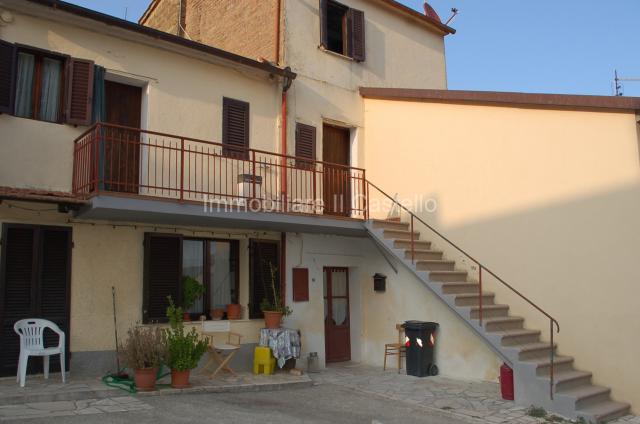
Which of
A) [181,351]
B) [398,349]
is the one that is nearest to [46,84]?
[181,351]

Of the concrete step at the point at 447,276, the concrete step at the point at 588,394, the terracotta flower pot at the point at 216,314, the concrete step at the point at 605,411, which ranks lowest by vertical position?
the concrete step at the point at 605,411

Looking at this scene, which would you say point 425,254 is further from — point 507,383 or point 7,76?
point 7,76

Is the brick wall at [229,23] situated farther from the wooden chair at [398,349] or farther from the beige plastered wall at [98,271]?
the wooden chair at [398,349]

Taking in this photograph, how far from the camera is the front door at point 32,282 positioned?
8266mm

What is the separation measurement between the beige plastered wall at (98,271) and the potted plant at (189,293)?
2.63 ft

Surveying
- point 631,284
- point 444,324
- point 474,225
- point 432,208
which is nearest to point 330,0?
point 432,208

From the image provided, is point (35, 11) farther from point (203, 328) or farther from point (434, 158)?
point (434, 158)

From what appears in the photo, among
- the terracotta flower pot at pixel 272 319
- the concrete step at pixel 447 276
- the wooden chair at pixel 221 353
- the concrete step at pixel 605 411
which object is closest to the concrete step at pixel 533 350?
the concrete step at pixel 605 411

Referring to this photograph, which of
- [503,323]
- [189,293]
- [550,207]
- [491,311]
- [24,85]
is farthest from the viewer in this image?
[189,293]

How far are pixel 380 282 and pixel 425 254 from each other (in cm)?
152

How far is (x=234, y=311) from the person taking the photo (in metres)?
10.5

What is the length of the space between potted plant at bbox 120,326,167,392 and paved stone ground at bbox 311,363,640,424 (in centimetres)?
318

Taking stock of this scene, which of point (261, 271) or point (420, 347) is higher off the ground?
point (261, 271)

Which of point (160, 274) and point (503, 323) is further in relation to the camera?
point (160, 274)
